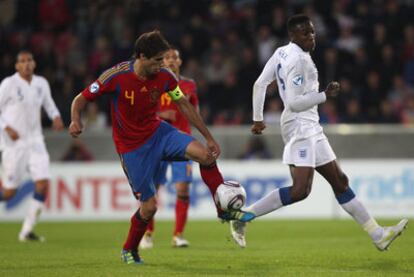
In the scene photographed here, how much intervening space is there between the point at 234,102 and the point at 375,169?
3528 millimetres

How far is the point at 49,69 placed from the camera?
20016 millimetres

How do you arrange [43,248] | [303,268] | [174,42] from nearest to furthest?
[303,268]
[43,248]
[174,42]

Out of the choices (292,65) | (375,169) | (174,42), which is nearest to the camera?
(292,65)

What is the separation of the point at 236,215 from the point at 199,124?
0.94 m

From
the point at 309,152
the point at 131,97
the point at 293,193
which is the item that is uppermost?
the point at 131,97

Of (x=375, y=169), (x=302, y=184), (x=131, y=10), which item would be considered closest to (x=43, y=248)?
(x=302, y=184)

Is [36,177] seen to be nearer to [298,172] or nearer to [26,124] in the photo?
[26,124]

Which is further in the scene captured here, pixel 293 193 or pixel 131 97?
pixel 293 193

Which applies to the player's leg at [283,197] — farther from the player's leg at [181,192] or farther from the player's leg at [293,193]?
the player's leg at [181,192]

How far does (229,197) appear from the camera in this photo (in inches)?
336

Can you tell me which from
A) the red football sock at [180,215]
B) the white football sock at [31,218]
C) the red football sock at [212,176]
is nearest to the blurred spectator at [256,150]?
the white football sock at [31,218]

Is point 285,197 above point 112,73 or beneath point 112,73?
beneath

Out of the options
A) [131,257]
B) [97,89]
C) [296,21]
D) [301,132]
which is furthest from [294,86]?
[131,257]

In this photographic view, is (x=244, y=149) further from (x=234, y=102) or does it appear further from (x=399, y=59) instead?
(x=399, y=59)
